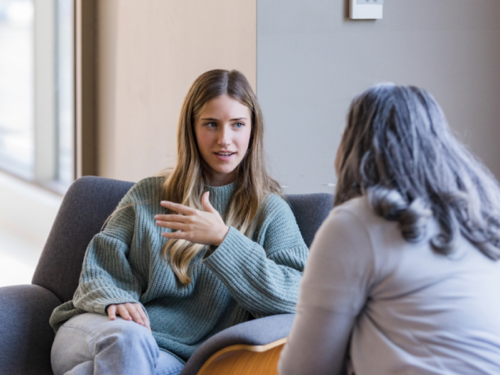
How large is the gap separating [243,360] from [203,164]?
67 centimetres

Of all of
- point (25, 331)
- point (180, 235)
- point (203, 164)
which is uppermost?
point (203, 164)

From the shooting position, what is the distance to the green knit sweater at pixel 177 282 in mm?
1428

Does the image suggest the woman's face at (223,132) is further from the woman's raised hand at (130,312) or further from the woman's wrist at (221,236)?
the woman's raised hand at (130,312)

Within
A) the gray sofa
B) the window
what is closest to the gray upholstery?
the gray sofa

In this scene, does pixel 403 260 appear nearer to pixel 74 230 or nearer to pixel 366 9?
pixel 74 230

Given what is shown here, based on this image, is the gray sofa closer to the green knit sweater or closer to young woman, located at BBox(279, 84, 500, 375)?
the green knit sweater

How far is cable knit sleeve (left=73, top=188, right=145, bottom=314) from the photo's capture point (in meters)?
1.46

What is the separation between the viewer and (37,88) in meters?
3.60

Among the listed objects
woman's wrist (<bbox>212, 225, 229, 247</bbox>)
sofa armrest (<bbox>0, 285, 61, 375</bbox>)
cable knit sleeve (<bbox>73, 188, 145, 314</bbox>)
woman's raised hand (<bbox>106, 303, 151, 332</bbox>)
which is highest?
woman's wrist (<bbox>212, 225, 229, 247</bbox>)

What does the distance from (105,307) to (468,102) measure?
1379 millimetres

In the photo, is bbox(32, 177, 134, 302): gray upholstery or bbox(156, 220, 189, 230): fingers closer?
bbox(156, 220, 189, 230): fingers

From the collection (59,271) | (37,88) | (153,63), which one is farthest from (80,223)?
(37,88)

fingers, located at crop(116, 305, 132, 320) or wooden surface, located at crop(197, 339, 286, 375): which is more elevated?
fingers, located at crop(116, 305, 132, 320)

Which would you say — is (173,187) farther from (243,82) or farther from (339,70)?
(339,70)
